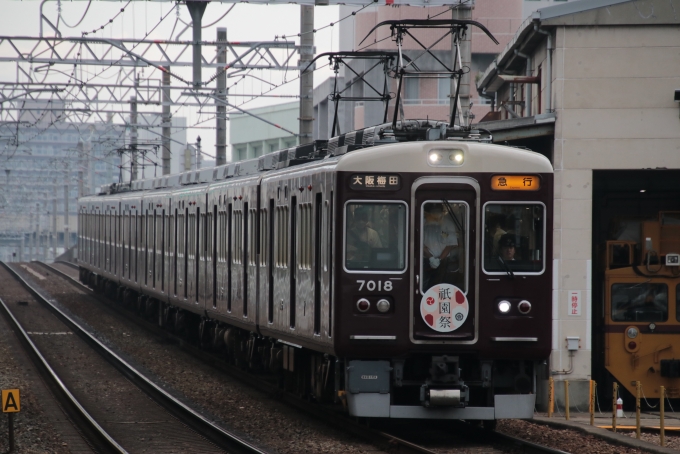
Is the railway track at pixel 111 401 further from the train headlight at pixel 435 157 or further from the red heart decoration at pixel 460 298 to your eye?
the train headlight at pixel 435 157

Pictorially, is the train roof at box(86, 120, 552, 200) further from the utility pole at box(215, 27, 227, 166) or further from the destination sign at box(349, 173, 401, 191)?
the utility pole at box(215, 27, 227, 166)

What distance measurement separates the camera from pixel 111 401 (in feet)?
45.5

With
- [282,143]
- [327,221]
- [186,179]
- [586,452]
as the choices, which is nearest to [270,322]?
[327,221]

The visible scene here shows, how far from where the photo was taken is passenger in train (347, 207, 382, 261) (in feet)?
32.8

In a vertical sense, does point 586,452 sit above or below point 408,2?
below

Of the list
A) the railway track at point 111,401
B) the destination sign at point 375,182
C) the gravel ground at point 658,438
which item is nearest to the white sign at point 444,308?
the destination sign at point 375,182

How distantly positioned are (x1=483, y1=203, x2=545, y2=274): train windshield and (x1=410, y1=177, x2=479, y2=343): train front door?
0.25 m

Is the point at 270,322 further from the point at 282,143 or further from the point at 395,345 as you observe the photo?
the point at 282,143

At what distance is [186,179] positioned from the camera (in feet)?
70.9

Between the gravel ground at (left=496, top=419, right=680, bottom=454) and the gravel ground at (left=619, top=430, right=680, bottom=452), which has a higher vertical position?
the gravel ground at (left=496, top=419, right=680, bottom=454)

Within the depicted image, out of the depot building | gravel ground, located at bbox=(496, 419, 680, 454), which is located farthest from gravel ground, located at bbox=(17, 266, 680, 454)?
the depot building

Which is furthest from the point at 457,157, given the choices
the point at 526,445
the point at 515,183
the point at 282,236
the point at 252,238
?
the point at 252,238

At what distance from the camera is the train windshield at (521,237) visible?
394 inches

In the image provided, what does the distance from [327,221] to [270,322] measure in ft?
10.2
